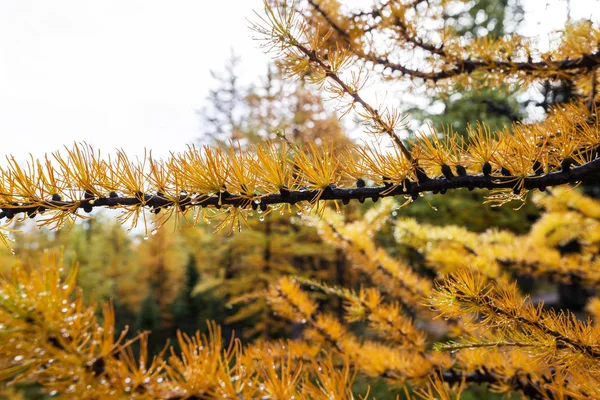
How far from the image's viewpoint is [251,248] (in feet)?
42.5

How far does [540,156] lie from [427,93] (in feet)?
5.17

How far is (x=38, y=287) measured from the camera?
1062 millimetres

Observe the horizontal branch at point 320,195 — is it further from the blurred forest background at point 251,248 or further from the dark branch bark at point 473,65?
the blurred forest background at point 251,248

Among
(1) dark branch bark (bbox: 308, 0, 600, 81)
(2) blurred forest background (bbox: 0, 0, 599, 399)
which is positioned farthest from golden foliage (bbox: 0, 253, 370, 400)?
(2) blurred forest background (bbox: 0, 0, 599, 399)

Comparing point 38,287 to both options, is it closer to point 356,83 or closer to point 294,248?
point 356,83

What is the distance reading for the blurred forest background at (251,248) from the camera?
9516mm

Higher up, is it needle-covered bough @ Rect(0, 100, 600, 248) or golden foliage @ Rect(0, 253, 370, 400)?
needle-covered bough @ Rect(0, 100, 600, 248)

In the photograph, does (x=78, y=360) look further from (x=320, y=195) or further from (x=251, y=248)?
(x=251, y=248)

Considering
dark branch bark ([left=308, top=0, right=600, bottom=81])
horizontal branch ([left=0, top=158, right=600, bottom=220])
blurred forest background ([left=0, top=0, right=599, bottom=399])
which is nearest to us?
horizontal branch ([left=0, top=158, right=600, bottom=220])

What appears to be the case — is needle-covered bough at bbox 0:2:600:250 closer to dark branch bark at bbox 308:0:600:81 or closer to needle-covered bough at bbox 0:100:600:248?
needle-covered bough at bbox 0:100:600:248

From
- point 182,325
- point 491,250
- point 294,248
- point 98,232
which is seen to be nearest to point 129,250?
point 98,232

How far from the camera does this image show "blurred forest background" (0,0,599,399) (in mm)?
9516

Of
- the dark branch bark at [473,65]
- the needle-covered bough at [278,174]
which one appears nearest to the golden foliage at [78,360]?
the needle-covered bough at [278,174]

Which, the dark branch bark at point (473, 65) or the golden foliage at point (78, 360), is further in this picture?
the dark branch bark at point (473, 65)
